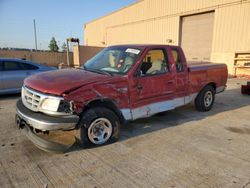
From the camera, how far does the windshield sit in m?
4.31

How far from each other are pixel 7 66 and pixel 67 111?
583 cm

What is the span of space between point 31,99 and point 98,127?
124 cm

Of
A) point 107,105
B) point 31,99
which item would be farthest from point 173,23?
point 31,99

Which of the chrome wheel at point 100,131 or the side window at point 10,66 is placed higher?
the side window at point 10,66

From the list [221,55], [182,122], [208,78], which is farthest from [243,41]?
[182,122]

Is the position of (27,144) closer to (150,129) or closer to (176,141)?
(150,129)

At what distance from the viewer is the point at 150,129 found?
485 centimetres

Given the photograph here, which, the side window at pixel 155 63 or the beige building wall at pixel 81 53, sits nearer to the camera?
the side window at pixel 155 63

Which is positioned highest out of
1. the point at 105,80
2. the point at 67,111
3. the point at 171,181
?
the point at 105,80

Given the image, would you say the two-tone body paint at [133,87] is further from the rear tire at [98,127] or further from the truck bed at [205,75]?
the rear tire at [98,127]

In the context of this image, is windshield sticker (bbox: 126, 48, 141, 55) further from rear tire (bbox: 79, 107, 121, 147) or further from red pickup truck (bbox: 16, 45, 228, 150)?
rear tire (bbox: 79, 107, 121, 147)

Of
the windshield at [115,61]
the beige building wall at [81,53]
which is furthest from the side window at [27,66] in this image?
the beige building wall at [81,53]

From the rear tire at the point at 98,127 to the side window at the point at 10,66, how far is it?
18.9ft

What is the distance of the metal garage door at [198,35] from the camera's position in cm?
1772
